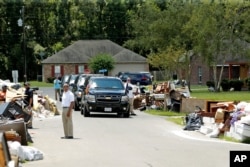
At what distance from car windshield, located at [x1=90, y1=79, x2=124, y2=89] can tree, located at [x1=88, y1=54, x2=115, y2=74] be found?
177 ft

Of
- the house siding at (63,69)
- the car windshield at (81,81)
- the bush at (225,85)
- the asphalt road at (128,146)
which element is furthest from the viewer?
the house siding at (63,69)

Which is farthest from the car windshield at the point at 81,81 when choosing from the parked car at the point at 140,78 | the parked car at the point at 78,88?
the parked car at the point at 140,78

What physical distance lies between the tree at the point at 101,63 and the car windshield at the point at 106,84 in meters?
53.9

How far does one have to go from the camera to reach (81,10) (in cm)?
11031

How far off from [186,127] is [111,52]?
235 ft

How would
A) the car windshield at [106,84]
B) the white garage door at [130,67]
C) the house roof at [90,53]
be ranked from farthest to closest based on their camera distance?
1. the house roof at [90,53]
2. the white garage door at [130,67]
3. the car windshield at [106,84]

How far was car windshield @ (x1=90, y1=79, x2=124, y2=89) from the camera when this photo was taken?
32400mm

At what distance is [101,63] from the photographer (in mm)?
87562

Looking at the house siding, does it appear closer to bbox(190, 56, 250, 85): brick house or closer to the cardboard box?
bbox(190, 56, 250, 85): brick house

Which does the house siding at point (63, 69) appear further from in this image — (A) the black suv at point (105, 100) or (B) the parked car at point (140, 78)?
(A) the black suv at point (105, 100)

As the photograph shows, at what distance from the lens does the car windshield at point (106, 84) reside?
106ft

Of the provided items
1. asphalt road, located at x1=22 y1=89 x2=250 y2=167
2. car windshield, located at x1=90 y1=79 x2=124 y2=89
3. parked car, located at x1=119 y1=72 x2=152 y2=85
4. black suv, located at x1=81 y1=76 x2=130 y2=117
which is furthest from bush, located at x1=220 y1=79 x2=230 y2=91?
asphalt road, located at x1=22 y1=89 x2=250 y2=167

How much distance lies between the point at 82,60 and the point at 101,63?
7615 mm

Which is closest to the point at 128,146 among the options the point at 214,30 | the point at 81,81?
the point at 81,81
